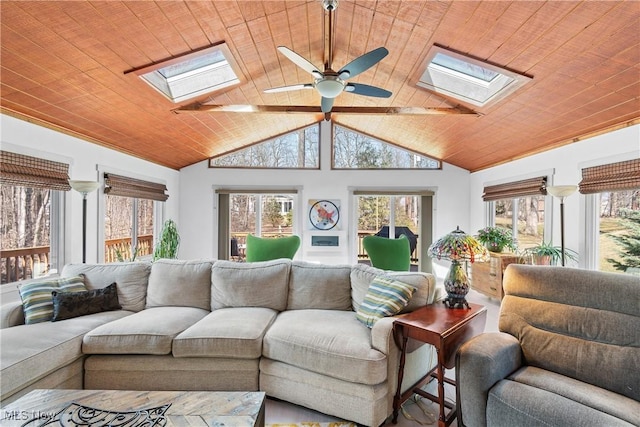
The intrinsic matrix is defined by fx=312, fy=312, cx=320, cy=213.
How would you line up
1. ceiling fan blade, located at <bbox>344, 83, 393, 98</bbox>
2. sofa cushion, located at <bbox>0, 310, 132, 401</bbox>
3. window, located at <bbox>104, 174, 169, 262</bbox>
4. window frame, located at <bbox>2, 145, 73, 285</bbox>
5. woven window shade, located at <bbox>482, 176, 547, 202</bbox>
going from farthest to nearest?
1. window, located at <bbox>104, 174, 169, 262</bbox>
2. woven window shade, located at <bbox>482, 176, 547, 202</bbox>
3. window frame, located at <bbox>2, 145, 73, 285</bbox>
4. ceiling fan blade, located at <bbox>344, 83, 393, 98</bbox>
5. sofa cushion, located at <bbox>0, 310, 132, 401</bbox>

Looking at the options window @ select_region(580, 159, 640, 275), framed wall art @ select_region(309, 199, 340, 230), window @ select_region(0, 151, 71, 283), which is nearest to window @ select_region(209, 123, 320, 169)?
framed wall art @ select_region(309, 199, 340, 230)

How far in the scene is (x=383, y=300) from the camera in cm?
230

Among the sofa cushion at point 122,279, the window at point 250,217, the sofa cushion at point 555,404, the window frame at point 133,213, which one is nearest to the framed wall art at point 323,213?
the window at point 250,217

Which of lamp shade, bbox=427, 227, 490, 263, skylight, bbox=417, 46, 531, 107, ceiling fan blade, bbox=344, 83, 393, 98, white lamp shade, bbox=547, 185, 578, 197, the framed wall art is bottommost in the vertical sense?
lamp shade, bbox=427, 227, 490, 263

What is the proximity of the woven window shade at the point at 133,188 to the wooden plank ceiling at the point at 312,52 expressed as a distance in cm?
49

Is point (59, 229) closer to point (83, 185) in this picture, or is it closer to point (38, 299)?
point (83, 185)

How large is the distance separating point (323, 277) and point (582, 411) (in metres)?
1.87

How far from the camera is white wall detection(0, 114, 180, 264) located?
2924 millimetres

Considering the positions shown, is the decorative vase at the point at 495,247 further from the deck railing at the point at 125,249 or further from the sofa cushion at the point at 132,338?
the deck railing at the point at 125,249

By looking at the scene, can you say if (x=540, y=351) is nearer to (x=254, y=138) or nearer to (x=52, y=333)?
(x=52, y=333)

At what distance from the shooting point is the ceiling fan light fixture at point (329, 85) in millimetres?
2449

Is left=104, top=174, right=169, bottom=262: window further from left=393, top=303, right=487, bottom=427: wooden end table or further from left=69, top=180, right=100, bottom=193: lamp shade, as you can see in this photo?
left=393, top=303, right=487, bottom=427: wooden end table

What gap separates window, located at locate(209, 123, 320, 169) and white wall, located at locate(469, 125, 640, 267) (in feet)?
11.5

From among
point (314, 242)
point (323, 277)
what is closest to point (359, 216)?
point (314, 242)
